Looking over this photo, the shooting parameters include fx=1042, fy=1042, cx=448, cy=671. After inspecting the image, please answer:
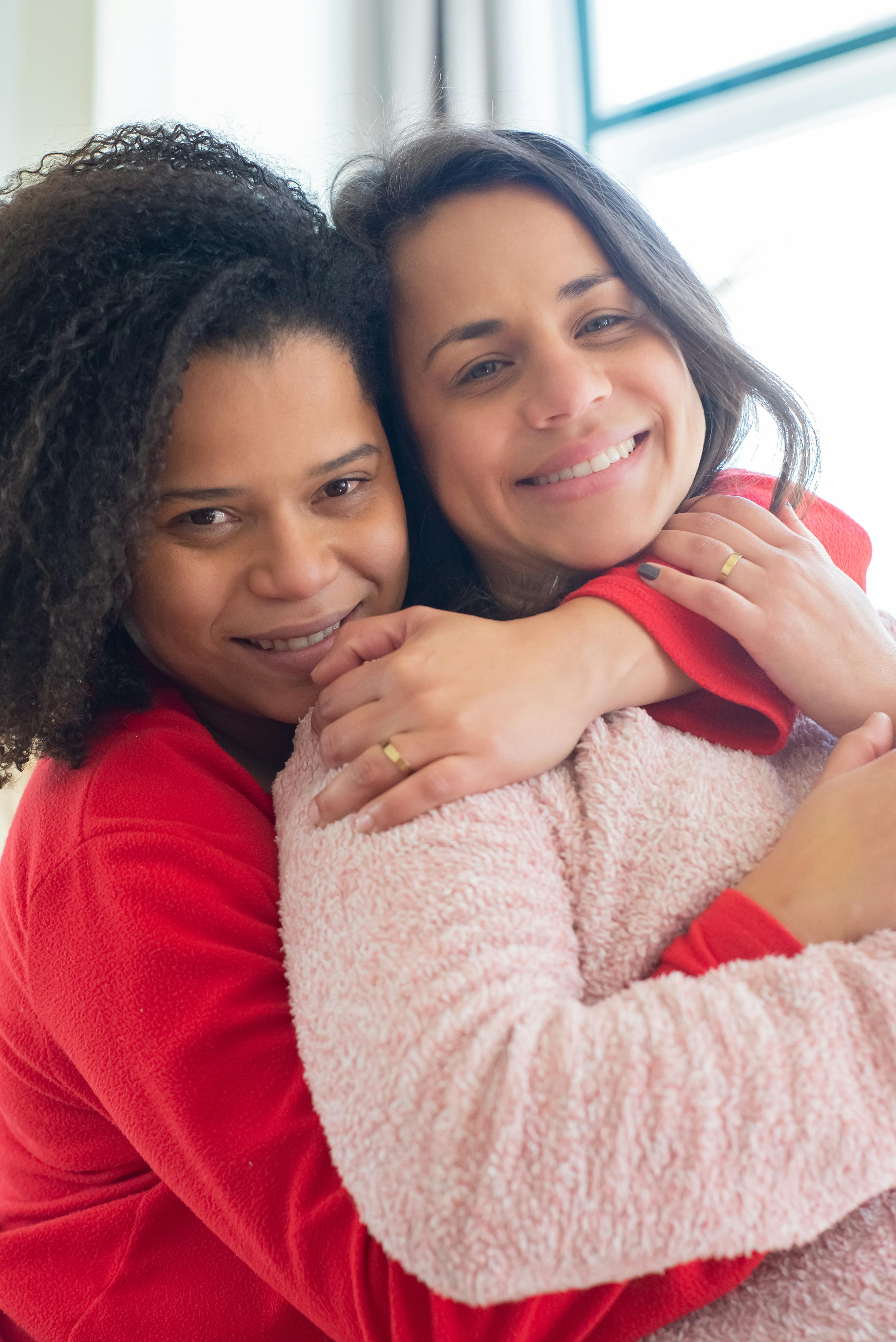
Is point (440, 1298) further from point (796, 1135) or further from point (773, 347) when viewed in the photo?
point (773, 347)

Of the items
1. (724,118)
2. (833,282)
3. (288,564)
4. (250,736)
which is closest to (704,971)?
(288,564)

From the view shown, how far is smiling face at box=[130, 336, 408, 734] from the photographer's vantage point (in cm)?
92

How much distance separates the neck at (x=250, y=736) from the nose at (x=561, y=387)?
0.42 m

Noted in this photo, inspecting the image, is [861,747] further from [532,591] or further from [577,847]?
[532,591]

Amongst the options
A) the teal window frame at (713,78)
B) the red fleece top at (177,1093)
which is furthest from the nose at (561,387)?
the teal window frame at (713,78)

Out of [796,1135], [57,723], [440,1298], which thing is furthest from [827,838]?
[57,723]

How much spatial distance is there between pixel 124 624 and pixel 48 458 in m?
0.19

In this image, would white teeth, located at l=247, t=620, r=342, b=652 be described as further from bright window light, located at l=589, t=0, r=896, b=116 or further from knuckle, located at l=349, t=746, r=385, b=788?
bright window light, located at l=589, t=0, r=896, b=116

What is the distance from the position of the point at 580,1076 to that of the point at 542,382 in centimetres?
66

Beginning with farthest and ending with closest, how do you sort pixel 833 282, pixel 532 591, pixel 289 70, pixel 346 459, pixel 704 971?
pixel 833 282, pixel 289 70, pixel 532 591, pixel 346 459, pixel 704 971

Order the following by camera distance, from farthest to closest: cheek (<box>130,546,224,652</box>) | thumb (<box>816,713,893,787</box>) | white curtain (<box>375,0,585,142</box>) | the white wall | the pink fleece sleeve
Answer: white curtain (<box>375,0,585,142</box>) → the white wall → cheek (<box>130,546,224,652</box>) → thumb (<box>816,713,893,787</box>) → the pink fleece sleeve

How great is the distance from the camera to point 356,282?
1.07m

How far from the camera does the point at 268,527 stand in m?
0.96

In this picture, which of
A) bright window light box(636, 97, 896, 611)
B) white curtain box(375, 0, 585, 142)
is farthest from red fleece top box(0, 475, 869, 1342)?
white curtain box(375, 0, 585, 142)
